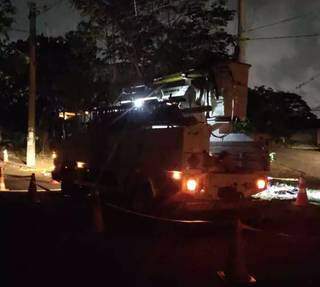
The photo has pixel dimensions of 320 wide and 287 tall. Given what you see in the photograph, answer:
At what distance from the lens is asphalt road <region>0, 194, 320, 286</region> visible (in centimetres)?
725

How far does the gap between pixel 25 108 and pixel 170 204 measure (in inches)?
982

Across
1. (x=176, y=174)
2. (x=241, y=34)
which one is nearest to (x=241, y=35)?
(x=241, y=34)

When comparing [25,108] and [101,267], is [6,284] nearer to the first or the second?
[101,267]

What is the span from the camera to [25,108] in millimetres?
34562

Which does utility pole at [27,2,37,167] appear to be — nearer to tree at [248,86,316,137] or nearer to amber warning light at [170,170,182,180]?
tree at [248,86,316,137]

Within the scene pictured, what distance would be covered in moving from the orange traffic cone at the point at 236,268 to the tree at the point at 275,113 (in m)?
15.5

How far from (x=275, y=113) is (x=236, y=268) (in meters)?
24.6

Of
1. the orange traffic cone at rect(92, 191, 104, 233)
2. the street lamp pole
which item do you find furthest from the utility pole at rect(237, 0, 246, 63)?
the orange traffic cone at rect(92, 191, 104, 233)

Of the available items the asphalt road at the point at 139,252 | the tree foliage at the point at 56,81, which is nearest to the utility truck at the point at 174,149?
the asphalt road at the point at 139,252

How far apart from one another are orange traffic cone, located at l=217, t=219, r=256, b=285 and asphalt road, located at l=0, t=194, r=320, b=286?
154 millimetres

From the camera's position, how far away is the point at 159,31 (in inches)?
1025

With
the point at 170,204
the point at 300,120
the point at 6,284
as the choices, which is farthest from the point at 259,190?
the point at 300,120

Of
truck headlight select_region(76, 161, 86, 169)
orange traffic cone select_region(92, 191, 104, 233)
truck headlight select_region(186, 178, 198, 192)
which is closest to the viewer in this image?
orange traffic cone select_region(92, 191, 104, 233)

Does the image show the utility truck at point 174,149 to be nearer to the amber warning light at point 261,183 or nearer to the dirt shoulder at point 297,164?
the amber warning light at point 261,183
